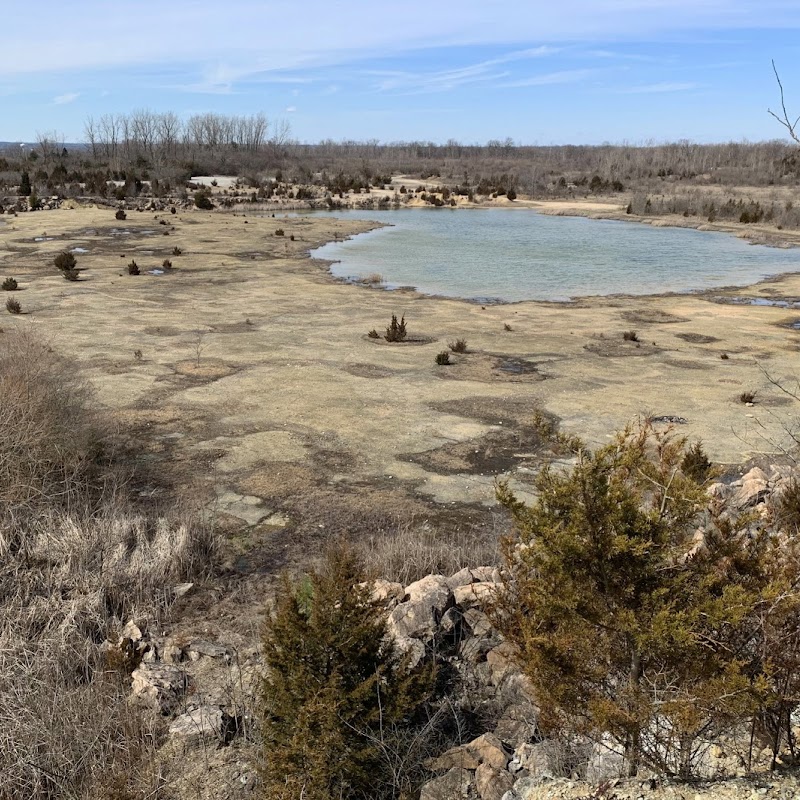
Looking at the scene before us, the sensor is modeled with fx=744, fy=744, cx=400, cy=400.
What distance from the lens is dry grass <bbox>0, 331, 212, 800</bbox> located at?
12.2 ft

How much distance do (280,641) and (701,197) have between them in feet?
184

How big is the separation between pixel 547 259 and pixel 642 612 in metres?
27.1

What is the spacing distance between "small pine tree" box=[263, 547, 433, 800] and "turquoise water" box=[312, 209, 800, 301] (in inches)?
710

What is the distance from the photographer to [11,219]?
115 feet

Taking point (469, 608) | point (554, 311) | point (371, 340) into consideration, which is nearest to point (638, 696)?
point (469, 608)

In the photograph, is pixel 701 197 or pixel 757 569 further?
pixel 701 197

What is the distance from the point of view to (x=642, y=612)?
2.79 m

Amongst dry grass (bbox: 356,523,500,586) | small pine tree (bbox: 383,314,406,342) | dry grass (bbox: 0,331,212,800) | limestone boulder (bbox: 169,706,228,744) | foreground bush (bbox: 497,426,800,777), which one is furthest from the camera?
small pine tree (bbox: 383,314,406,342)

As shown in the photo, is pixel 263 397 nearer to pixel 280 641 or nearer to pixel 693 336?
pixel 280 641

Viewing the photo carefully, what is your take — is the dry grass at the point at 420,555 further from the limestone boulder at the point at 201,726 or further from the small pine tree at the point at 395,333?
the small pine tree at the point at 395,333

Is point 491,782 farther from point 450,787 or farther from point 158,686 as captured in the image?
point 158,686

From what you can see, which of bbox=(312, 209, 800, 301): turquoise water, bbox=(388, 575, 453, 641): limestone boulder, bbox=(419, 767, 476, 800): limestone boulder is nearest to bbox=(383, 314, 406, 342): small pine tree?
bbox=(312, 209, 800, 301): turquoise water

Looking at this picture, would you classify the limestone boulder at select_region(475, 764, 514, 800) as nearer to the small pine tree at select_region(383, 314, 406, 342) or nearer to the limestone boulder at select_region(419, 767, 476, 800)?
the limestone boulder at select_region(419, 767, 476, 800)

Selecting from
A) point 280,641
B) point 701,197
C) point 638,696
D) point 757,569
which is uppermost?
point 701,197
